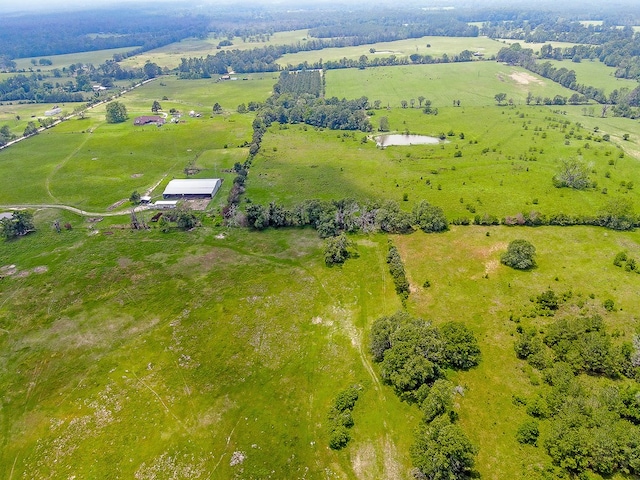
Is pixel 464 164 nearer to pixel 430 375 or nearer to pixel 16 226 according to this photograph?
pixel 430 375

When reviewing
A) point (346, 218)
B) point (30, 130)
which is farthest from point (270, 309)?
point (30, 130)

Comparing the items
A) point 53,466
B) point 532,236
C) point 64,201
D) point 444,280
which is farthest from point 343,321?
point 64,201

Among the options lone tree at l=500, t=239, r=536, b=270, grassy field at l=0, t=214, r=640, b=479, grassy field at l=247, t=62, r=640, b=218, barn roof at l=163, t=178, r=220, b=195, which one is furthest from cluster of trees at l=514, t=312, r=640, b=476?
barn roof at l=163, t=178, r=220, b=195

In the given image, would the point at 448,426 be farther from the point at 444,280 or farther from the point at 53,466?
the point at 53,466

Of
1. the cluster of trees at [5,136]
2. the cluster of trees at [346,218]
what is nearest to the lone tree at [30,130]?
the cluster of trees at [5,136]

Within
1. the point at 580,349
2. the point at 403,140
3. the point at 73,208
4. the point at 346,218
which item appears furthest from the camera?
the point at 403,140

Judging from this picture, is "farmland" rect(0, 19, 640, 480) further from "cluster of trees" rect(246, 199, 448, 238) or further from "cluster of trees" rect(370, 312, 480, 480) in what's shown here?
"cluster of trees" rect(246, 199, 448, 238)
